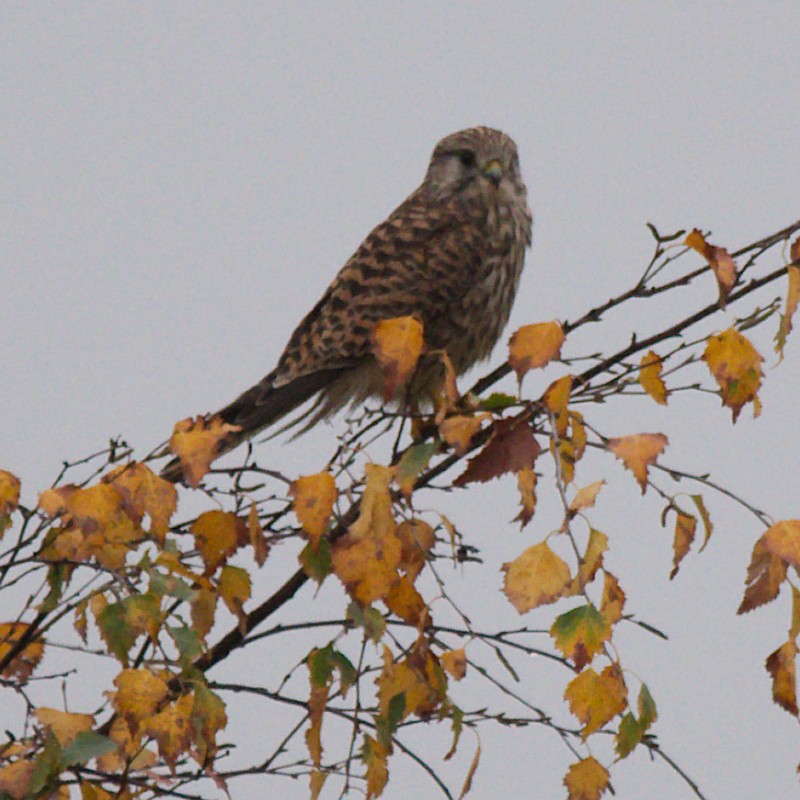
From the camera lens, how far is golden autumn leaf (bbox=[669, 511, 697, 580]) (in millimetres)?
1627

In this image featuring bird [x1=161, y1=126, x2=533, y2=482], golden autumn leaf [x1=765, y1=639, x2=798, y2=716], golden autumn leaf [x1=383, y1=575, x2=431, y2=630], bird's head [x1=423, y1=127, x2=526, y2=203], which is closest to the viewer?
golden autumn leaf [x1=765, y1=639, x2=798, y2=716]

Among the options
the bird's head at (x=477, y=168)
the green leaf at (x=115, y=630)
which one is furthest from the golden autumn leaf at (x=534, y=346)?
the bird's head at (x=477, y=168)

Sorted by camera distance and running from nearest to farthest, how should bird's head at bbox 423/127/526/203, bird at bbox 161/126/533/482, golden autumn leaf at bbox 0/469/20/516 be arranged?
golden autumn leaf at bbox 0/469/20/516, bird at bbox 161/126/533/482, bird's head at bbox 423/127/526/203

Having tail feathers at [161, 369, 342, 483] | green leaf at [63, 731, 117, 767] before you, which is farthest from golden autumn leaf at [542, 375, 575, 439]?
tail feathers at [161, 369, 342, 483]

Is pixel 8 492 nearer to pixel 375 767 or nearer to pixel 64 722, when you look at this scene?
pixel 64 722

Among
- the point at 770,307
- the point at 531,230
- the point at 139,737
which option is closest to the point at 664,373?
the point at 770,307

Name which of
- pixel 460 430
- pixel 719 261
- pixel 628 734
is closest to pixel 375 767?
pixel 628 734

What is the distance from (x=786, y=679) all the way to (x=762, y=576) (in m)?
0.13

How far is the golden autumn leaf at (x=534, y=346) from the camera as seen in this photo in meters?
1.63

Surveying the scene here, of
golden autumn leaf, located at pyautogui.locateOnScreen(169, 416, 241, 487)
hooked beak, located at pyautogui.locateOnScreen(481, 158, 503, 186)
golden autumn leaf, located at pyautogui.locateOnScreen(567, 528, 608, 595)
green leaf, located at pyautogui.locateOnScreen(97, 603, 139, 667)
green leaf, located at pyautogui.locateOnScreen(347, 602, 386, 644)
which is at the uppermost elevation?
hooked beak, located at pyautogui.locateOnScreen(481, 158, 503, 186)

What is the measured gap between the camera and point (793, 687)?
1524mm

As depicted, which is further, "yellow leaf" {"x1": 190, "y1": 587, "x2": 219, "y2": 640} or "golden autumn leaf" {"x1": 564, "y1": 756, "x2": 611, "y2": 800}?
"yellow leaf" {"x1": 190, "y1": 587, "x2": 219, "y2": 640}

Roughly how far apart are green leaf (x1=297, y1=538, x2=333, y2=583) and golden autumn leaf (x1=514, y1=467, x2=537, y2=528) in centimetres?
25

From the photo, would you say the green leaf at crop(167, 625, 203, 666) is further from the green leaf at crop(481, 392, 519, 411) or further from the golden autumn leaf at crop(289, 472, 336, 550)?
the green leaf at crop(481, 392, 519, 411)
